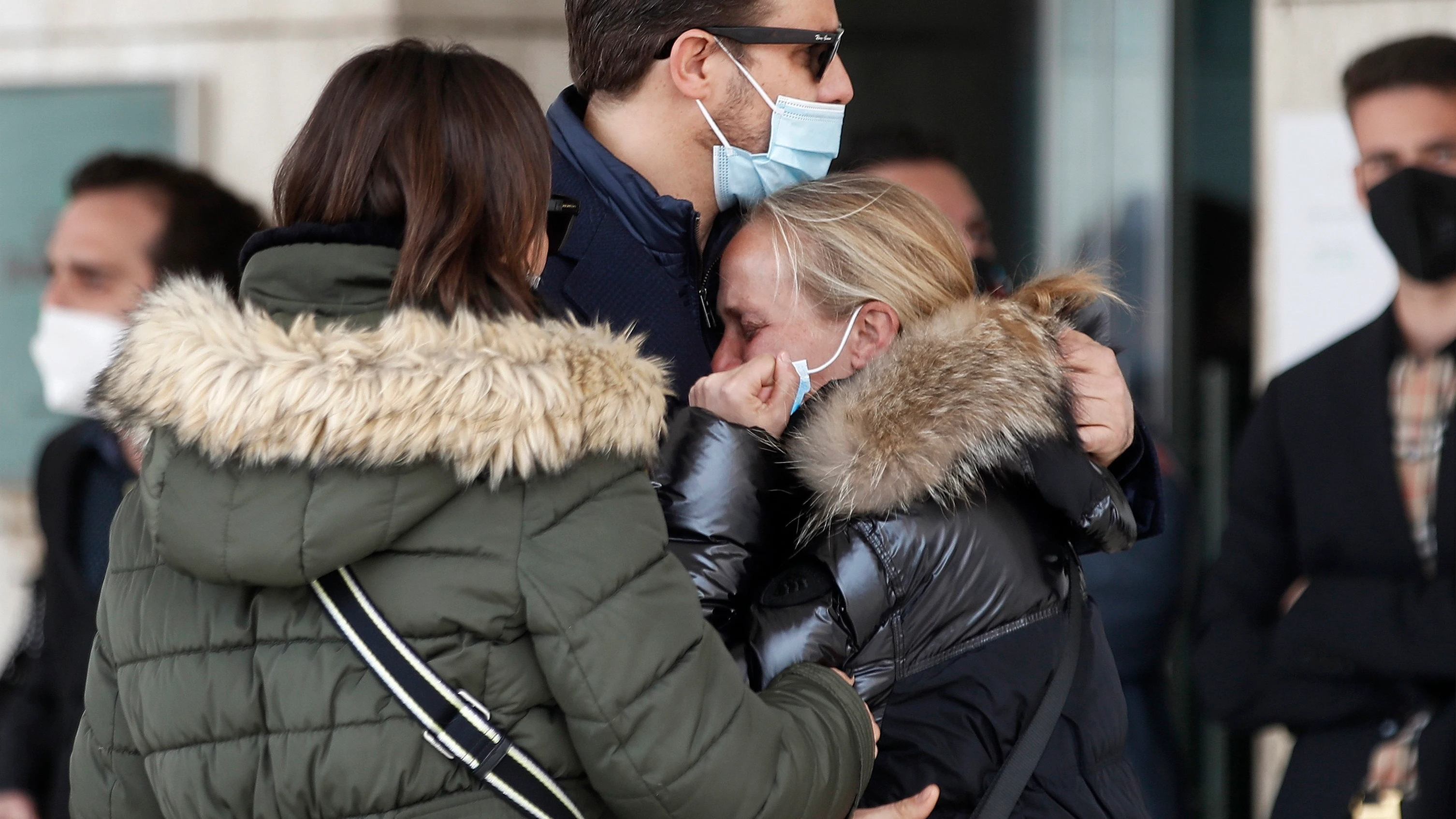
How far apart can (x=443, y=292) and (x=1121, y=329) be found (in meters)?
4.33

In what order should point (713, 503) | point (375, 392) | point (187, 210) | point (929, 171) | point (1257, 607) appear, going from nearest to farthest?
1. point (375, 392)
2. point (713, 503)
3. point (1257, 607)
4. point (187, 210)
5. point (929, 171)

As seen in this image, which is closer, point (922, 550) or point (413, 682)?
point (413, 682)

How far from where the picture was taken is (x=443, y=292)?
169cm

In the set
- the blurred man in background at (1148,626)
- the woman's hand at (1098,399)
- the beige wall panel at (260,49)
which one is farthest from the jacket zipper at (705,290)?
the beige wall panel at (260,49)

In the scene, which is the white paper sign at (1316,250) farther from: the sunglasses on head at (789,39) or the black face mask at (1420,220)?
the sunglasses on head at (789,39)

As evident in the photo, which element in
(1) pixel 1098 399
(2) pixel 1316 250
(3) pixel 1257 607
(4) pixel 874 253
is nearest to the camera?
(1) pixel 1098 399

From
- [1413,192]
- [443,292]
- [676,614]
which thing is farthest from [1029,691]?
[1413,192]

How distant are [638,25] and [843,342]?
0.72 meters

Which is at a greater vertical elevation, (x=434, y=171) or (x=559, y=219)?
(x=434, y=171)

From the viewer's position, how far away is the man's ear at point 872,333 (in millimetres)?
2354

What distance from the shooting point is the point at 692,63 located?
2707 mm

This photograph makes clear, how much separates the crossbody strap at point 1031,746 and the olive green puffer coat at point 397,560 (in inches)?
13.8

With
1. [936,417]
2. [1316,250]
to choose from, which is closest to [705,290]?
[936,417]

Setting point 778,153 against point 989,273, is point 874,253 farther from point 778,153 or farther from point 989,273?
point 989,273
